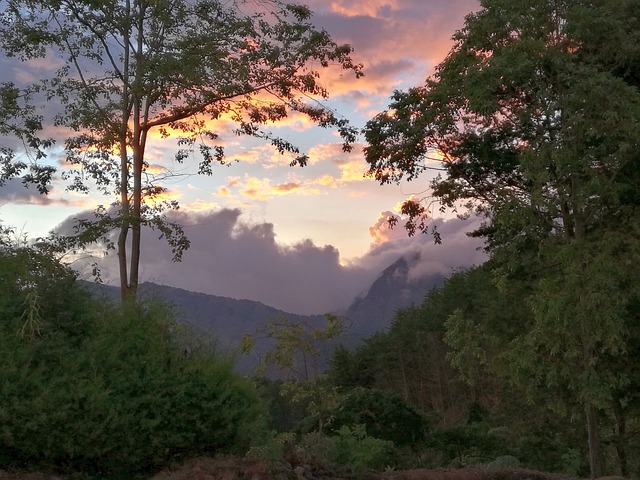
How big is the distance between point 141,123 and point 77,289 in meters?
8.27

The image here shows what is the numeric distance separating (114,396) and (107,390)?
183mm

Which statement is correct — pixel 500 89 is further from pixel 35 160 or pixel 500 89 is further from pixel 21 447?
pixel 21 447

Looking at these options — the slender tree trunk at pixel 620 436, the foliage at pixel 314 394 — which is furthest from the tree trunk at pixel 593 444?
the foliage at pixel 314 394

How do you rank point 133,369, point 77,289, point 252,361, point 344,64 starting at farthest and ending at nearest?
point 344,64
point 252,361
point 77,289
point 133,369

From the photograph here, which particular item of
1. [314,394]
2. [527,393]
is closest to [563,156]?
[527,393]

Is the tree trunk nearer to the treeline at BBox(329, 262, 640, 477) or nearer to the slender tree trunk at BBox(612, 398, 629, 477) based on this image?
the treeline at BBox(329, 262, 640, 477)

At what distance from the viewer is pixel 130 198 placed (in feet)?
53.6

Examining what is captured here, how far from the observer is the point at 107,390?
26.6 ft

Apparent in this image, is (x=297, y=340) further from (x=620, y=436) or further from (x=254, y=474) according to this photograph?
(x=620, y=436)

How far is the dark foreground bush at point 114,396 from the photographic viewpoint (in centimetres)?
793

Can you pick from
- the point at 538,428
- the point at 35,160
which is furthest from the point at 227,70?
the point at 538,428

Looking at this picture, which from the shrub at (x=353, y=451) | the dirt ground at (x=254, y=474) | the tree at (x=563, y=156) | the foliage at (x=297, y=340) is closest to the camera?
the dirt ground at (x=254, y=474)

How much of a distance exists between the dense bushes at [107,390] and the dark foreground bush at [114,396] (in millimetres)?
12

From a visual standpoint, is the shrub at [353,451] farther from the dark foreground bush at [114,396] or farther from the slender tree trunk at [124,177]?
the slender tree trunk at [124,177]
